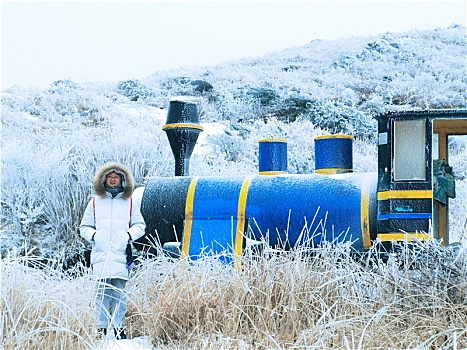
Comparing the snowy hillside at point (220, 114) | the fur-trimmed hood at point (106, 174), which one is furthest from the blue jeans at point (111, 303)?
the snowy hillside at point (220, 114)

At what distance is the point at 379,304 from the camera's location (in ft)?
13.2

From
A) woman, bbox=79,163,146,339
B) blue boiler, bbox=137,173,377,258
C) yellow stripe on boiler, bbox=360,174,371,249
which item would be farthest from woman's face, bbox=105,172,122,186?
yellow stripe on boiler, bbox=360,174,371,249

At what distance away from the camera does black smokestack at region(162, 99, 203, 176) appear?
6625 millimetres

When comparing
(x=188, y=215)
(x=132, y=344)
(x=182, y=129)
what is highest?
(x=182, y=129)

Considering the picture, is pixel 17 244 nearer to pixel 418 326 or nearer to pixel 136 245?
pixel 136 245

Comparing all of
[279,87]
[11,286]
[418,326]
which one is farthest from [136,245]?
[279,87]

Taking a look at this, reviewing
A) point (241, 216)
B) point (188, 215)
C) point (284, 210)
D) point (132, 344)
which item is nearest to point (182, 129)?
point (188, 215)

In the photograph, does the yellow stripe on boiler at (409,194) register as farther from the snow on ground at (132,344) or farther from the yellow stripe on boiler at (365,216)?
the snow on ground at (132,344)

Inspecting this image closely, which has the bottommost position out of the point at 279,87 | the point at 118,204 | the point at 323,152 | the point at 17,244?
the point at 17,244

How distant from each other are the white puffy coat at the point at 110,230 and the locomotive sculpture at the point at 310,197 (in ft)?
2.07

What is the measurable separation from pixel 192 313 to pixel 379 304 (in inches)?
48.5

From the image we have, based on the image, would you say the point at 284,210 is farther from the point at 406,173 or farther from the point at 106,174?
the point at 106,174

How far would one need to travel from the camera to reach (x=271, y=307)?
4082 mm

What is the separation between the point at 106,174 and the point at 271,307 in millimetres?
1807
